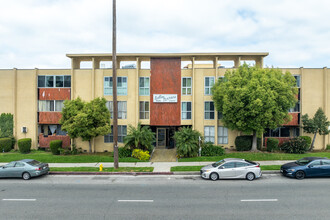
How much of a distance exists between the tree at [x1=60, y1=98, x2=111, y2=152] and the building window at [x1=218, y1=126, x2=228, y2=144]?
37.8ft

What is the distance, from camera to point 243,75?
815 inches

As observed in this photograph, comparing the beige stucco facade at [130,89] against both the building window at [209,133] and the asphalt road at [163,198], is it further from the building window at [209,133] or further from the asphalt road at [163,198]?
the asphalt road at [163,198]

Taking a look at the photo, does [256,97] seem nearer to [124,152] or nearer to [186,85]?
[186,85]

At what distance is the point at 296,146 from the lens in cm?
2127

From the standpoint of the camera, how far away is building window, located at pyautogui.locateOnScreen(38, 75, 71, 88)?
80.0ft

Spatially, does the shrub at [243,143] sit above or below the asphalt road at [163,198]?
above

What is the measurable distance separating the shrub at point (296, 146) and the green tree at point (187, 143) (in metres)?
8.90

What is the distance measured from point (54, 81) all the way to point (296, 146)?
25252 mm

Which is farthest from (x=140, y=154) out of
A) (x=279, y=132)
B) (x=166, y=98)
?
(x=279, y=132)

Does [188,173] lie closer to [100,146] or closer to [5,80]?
[100,146]

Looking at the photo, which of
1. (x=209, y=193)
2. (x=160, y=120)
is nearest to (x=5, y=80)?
(x=160, y=120)

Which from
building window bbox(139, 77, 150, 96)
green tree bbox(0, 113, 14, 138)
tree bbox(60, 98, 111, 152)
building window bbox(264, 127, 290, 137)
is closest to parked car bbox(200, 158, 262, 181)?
tree bbox(60, 98, 111, 152)

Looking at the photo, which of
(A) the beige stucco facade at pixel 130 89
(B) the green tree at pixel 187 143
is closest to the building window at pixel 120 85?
(A) the beige stucco facade at pixel 130 89

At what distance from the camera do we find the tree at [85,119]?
2062 centimetres
